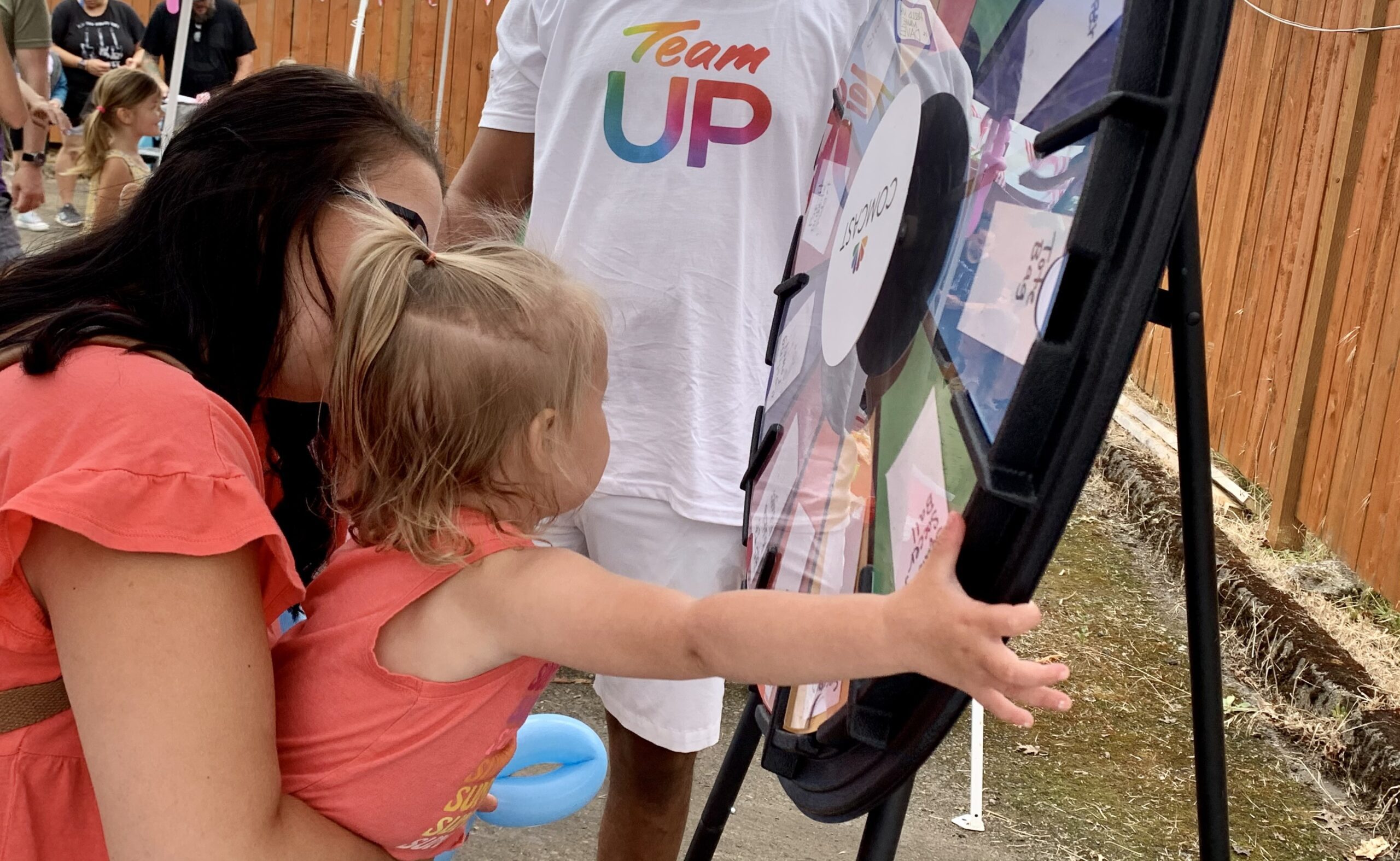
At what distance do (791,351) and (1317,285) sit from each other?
3.37 metres

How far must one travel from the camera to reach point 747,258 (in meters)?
1.74

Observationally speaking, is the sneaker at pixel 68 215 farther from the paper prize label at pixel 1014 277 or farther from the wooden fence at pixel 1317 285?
the paper prize label at pixel 1014 277

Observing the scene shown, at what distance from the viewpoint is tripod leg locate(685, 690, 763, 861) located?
1289mm

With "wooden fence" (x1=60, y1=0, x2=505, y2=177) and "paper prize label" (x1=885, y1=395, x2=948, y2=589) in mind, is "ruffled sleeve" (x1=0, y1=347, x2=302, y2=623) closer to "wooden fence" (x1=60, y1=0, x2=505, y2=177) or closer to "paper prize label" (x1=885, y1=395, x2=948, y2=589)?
"paper prize label" (x1=885, y1=395, x2=948, y2=589)

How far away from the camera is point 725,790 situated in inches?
53.9

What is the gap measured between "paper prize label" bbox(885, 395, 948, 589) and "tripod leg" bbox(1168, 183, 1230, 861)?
0.63 ft

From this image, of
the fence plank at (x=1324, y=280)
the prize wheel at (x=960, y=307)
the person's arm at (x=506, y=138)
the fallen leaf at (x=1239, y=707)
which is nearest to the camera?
the prize wheel at (x=960, y=307)

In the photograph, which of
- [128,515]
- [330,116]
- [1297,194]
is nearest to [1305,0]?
[1297,194]

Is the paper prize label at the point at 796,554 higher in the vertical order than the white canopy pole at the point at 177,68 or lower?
lower

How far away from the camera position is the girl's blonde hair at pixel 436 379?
1146 mm

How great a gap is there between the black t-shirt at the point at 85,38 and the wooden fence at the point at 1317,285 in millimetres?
6909

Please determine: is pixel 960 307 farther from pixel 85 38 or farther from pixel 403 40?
pixel 403 40

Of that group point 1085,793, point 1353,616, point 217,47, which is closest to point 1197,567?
point 1085,793

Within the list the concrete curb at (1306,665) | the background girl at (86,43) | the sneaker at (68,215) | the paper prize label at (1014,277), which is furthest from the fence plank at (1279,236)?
the background girl at (86,43)
